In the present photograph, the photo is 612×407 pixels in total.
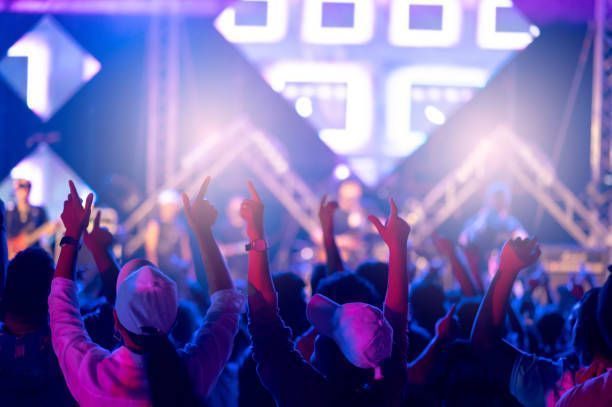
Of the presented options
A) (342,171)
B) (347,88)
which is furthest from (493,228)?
(347,88)

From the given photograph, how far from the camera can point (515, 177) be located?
416 inches

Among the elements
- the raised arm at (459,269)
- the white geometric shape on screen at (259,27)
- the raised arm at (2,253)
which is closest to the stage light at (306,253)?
the white geometric shape on screen at (259,27)

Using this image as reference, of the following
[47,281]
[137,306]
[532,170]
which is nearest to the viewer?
[137,306]

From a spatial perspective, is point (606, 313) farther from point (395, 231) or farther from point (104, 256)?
point (104, 256)

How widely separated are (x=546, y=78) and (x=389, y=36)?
2466mm

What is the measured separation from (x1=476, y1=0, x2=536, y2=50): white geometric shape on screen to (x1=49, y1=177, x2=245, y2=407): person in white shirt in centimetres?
961

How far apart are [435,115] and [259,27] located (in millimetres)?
2958

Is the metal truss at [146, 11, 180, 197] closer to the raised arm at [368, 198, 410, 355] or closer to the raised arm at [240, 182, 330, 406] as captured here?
the raised arm at [240, 182, 330, 406]

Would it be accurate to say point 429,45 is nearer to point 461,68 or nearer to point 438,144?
point 461,68

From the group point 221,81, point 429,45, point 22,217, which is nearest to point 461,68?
point 429,45

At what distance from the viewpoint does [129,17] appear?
422 inches

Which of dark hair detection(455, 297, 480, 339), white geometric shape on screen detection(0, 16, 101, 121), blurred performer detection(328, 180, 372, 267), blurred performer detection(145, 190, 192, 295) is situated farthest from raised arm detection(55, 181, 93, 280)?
white geometric shape on screen detection(0, 16, 101, 121)

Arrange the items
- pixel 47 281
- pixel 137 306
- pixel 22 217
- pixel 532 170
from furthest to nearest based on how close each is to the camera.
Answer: pixel 532 170
pixel 22 217
pixel 47 281
pixel 137 306

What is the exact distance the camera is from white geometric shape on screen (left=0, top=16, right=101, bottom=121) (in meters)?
10.7
